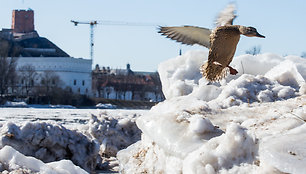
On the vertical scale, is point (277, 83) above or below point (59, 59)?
above

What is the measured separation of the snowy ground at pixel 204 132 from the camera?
79.7 inches

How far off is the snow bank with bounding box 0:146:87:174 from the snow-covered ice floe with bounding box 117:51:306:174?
456 mm

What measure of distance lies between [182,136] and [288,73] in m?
1.39

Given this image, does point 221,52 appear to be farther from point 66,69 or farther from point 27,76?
point 66,69

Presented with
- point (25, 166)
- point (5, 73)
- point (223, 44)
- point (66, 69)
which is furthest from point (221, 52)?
point (66, 69)

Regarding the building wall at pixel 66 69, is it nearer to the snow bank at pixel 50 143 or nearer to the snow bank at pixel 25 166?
the snow bank at pixel 50 143

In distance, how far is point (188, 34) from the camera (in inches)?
204

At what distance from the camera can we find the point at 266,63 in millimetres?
4035

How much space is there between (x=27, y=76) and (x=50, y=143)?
6653 centimetres

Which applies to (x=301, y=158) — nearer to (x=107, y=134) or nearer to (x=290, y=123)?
(x=290, y=123)

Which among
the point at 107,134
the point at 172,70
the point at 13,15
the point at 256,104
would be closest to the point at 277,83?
the point at 256,104

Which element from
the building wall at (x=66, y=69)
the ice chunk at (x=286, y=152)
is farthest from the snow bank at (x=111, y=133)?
the building wall at (x=66, y=69)

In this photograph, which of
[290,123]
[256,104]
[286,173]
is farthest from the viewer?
[256,104]

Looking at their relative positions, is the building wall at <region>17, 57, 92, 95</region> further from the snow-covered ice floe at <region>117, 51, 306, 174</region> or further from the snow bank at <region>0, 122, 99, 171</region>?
the snow-covered ice floe at <region>117, 51, 306, 174</region>
